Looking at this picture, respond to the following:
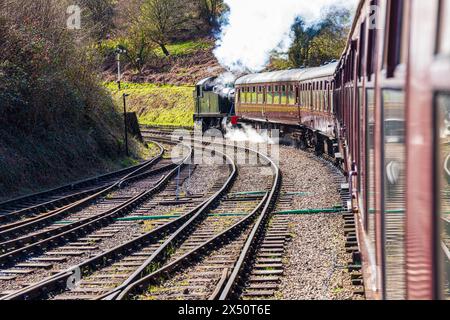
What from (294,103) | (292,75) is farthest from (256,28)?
(294,103)

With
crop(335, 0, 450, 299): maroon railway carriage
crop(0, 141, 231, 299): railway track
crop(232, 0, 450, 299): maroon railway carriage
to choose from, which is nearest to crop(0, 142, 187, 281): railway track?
crop(0, 141, 231, 299): railway track

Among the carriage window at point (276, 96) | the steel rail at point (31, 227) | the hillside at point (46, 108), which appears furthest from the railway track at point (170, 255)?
the carriage window at point (276, 96)

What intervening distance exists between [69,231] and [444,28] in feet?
34.3

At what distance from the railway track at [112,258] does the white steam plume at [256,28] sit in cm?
2121

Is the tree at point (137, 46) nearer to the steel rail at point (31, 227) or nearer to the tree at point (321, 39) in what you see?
the tree at point (321, 39)

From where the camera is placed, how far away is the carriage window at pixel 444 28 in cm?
168

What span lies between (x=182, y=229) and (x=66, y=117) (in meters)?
11.2

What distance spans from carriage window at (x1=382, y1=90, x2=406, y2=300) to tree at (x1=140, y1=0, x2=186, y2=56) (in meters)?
59.7

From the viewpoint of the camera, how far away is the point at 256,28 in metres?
35.3

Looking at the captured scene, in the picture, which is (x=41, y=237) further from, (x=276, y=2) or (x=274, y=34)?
(x=274, y=34)

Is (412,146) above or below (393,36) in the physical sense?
below

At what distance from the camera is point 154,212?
14.1 m

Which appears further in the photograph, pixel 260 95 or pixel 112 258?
pixel 260 95

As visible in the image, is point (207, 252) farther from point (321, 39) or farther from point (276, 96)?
point (321, 39)
